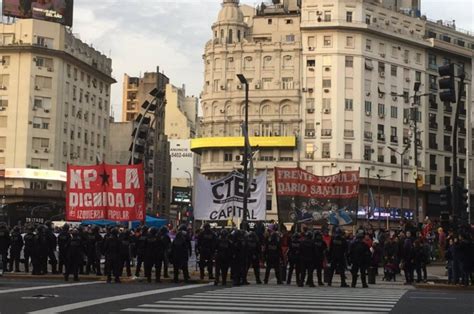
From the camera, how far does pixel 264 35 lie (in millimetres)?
94750

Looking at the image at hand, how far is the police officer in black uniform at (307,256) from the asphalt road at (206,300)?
1378 millimetres

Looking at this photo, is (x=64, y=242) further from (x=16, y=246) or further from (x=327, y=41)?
(x=327, y=41)

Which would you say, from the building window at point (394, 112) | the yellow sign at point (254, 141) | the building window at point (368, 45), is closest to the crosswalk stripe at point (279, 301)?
the yellow sign at point (254, 141)

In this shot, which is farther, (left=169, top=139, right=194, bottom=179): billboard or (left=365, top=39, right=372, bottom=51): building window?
(left=169, top=139, right=194, bottom=179): billboard

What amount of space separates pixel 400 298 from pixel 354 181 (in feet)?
34.9

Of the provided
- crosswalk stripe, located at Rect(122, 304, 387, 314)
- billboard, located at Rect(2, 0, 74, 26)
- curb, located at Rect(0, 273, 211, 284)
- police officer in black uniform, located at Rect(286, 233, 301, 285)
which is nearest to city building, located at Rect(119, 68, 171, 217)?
billboard, located at Rect(2, 0, 74, 26)

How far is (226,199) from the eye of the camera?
27734 mm

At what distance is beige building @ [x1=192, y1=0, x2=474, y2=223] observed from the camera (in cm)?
8888

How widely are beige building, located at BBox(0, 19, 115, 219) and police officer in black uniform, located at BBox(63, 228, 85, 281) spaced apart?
2313 inches

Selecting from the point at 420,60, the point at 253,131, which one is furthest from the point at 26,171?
the point at 420,60

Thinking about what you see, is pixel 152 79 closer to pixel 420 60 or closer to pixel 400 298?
pixel 420 60

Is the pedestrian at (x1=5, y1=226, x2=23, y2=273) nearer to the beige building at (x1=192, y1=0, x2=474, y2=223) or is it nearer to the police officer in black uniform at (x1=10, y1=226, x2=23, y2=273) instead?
the police officer in black uniform at (x1=10, y1=226, x2=23, y2=273)

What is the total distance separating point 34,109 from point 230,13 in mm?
26462

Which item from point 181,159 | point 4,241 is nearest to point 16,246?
point 4,241
